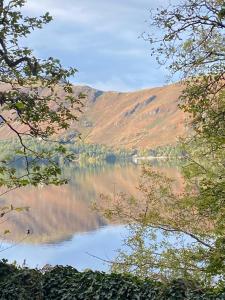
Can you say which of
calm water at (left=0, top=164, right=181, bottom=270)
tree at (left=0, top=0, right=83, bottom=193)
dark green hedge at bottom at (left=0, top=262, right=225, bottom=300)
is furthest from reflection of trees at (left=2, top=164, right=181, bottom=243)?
tree at (left=0, top=0, right=83, bottom=193)

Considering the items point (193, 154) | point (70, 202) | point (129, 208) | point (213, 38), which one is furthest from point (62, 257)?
point (70, 202)

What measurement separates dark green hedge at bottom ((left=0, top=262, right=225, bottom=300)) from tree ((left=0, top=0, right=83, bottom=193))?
3989 mm

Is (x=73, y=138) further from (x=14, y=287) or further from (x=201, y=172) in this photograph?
(x=201, y=172)

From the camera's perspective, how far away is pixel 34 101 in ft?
25.3

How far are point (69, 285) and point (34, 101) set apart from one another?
17.5ft

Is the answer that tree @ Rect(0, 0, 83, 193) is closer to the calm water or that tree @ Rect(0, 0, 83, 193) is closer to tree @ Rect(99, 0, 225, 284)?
tree @ Rect(99, 0, 225, 284)

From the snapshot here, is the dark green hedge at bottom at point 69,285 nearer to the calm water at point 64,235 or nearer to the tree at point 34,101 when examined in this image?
the tree at point 34,101

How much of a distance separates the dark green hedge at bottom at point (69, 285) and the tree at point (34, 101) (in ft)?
13.1

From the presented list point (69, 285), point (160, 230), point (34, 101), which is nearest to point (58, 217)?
point (160, 230)

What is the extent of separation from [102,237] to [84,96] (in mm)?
54022

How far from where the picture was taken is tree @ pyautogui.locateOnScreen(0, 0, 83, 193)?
728cm

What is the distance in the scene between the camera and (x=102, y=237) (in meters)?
60.5

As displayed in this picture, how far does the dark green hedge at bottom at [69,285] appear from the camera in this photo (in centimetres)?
1035

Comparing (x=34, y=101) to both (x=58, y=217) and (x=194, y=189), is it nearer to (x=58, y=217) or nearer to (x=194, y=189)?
(x=194, y=189)
